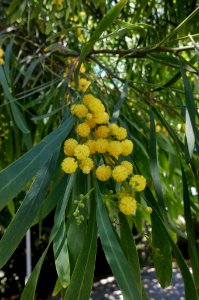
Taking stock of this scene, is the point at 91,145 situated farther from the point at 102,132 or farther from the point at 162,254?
the point at 162,254

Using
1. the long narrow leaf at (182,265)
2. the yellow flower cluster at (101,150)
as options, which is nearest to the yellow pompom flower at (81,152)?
the yellow flower cluster at (101,150)

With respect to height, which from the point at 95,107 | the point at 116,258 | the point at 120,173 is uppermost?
the point at 95,107

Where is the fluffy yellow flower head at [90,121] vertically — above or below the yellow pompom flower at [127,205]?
above

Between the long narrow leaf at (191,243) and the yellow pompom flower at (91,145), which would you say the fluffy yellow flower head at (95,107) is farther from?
the long narrow leaf at (191,243)

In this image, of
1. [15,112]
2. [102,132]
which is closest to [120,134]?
[102,132]

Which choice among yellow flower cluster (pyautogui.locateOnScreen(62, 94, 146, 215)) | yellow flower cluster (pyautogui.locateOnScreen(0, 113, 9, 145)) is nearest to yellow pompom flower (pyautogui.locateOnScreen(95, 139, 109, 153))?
yellow flower cluster (pyautogui.locateOnScreen(62, 94, 146, 215))

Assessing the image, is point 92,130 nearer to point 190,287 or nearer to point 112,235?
point 112,235

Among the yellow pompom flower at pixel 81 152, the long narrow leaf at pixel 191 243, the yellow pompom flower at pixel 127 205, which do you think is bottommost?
the long narrow leaf at pixel 191 243
